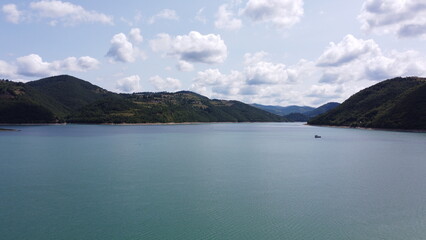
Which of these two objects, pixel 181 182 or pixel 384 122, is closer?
pixel 181 182

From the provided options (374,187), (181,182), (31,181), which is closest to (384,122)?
(374,187)

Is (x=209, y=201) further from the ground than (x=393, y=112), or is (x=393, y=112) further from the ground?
(x=393, y=112)

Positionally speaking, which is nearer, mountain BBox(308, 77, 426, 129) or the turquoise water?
the turquoise water

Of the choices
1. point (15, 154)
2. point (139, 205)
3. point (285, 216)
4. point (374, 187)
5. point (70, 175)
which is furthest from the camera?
point (15, 154)

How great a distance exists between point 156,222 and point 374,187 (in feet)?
79.4

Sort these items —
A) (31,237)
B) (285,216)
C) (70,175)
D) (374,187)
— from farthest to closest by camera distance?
(70,175), (374,187), (285,216), (31,237)

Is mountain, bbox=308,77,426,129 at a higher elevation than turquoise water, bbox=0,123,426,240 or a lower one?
higher

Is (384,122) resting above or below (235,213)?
above

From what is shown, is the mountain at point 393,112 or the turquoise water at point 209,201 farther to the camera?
Result: the mountain at point 393,112

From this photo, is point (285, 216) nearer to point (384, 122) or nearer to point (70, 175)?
point (70, 175)

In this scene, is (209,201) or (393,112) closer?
(209,201)

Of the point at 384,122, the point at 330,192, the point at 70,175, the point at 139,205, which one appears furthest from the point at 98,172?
the point at 384,122

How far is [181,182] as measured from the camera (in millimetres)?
34969

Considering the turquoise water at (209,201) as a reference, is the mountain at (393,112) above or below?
above
